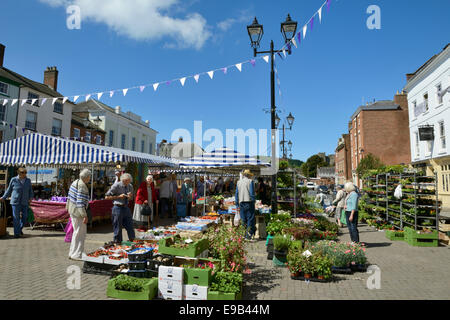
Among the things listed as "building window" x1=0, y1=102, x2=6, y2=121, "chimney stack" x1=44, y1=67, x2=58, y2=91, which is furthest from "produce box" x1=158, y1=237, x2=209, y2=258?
"chimney stack" x1=44, y1=67, x2=58, y2=91

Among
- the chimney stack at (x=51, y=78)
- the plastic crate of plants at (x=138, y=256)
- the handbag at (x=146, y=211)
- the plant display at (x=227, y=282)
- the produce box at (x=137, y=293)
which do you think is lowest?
the produce box at (x=137, y=293)

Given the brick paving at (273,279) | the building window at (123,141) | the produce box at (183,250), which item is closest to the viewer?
the brick paving at (273,279)

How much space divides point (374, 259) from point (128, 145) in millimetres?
37862

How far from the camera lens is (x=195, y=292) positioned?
151 inches

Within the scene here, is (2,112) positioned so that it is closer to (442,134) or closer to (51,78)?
(51,78)

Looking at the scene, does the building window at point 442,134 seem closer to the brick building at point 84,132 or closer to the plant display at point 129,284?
the plant display at point 129,284

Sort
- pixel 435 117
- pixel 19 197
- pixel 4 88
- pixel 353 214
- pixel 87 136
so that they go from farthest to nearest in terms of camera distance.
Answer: pixel 87 136
pixel 4 88
pixel 435 117
pixel 19 197
pixel 353 214

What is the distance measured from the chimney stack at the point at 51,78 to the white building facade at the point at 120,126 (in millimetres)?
5312

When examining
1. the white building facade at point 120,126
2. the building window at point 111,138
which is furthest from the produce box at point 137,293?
the building window at point 111,138

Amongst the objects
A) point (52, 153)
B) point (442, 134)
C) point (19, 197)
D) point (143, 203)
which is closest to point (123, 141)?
point (52, 153)

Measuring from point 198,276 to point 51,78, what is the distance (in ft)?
112

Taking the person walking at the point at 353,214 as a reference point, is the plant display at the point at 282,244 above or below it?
below

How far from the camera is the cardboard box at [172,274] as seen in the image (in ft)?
12.7
